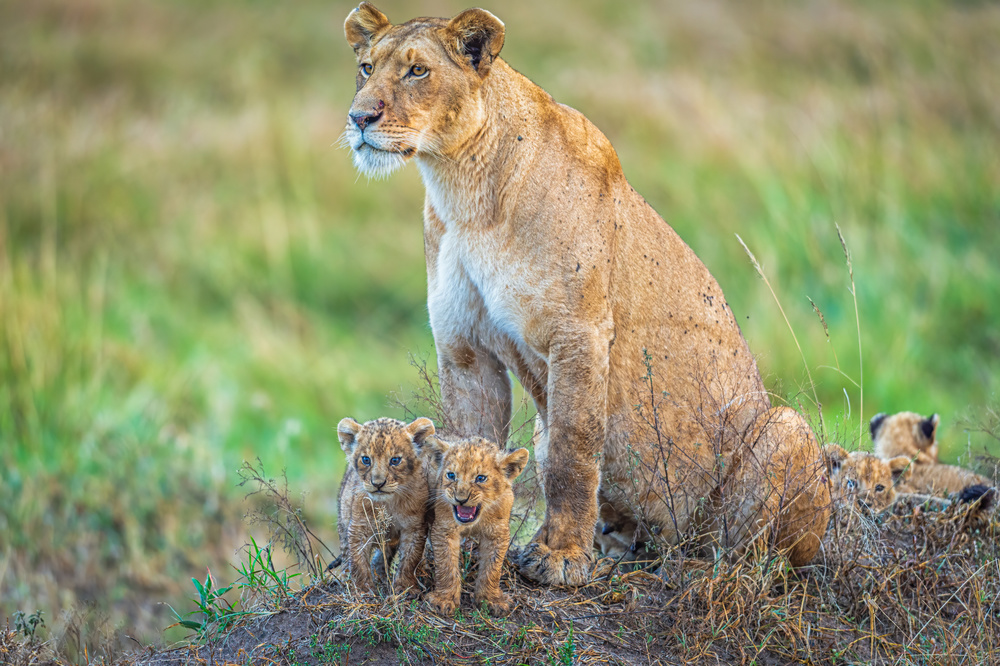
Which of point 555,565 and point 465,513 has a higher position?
point 465,513

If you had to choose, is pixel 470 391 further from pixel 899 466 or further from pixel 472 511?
pixel 899 466

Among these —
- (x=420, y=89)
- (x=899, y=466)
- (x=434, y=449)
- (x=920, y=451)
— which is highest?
(x=420, y=89)

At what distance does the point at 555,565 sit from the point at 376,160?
7.49 feet

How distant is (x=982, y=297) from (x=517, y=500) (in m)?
9.23

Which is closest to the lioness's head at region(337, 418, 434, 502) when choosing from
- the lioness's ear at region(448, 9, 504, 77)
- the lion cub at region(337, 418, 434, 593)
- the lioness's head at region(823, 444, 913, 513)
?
the lion cub at region(337, 418, 434, 593)

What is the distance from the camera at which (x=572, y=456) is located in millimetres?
6102

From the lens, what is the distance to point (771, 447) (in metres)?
6.43

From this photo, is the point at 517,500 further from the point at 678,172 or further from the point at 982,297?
the point at 678,172

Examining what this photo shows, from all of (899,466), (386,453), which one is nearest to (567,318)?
(386,453)

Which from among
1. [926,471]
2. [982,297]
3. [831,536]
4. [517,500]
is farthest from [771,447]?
[982,297]

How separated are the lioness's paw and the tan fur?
2.62 meters

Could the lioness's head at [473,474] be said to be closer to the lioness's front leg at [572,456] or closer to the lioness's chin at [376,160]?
the lioness's front leg at [572,456]

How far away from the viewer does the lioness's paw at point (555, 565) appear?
5965mm

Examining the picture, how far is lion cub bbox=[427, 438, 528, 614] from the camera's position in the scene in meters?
5.09
